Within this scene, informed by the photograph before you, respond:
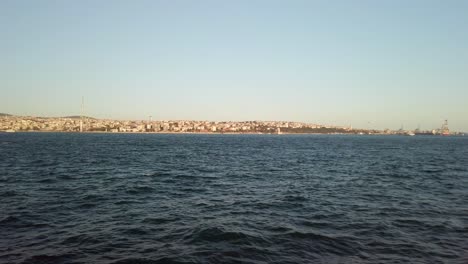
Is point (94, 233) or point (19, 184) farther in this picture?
point (19, 184)

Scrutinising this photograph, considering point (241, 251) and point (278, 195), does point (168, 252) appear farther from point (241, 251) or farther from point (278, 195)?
point (278, 195)

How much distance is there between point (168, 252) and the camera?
14.2m

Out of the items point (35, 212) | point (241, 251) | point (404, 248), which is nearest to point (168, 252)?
point (241, 251)

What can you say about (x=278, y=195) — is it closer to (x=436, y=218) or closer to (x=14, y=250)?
(x=436, y=218)

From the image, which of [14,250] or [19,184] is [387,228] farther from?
[19,184]

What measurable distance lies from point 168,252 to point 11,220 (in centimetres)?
944

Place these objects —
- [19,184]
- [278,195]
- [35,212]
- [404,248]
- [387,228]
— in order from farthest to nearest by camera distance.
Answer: [19,184]
[278,195]
[35,212]
[387,228]
[404,248]

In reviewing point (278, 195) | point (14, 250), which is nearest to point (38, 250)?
point (14, 250)

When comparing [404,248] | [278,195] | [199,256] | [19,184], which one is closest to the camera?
[199,256]

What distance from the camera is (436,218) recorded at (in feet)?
67.8

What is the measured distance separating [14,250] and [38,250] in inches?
31.2

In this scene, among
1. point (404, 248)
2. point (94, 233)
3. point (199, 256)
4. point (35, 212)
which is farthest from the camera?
point (35, 212)

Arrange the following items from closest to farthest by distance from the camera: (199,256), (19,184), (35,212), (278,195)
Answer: (199,256), (35,212), (278,195), (19,184)

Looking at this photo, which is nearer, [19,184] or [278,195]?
[278,195]
